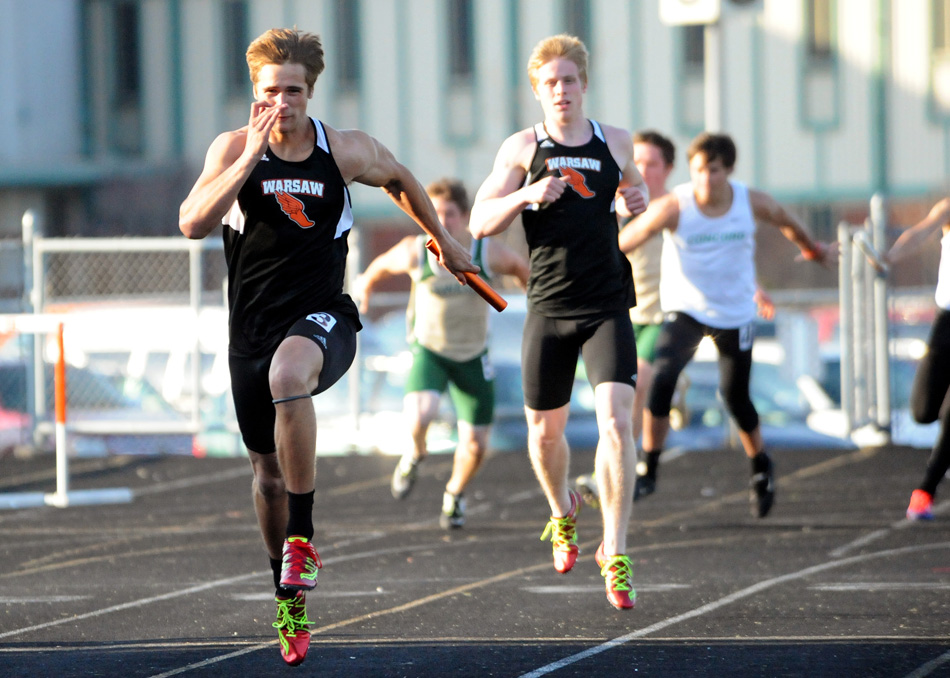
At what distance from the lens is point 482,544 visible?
839 centimetres

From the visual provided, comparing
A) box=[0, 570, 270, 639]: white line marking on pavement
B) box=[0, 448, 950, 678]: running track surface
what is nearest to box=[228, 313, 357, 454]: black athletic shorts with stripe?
box=[0, 448, 950, 678]: running track surface

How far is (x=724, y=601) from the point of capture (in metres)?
6.41

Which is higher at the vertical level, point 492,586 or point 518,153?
point 518,153

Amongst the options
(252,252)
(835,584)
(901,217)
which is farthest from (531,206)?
(901,217)

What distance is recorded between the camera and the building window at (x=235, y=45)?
3297 cm

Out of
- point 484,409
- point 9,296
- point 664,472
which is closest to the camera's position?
point 484,409

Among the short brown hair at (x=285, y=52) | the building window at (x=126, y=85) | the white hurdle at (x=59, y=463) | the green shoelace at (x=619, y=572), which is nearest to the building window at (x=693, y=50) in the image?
the building window at (x=126, y=85)

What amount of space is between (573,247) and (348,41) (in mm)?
27088

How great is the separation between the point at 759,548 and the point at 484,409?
191cm

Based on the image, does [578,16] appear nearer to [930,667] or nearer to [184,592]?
[184,592]

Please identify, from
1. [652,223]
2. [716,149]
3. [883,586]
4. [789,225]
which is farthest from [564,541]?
[716,149]

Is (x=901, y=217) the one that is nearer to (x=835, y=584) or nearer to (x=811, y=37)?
(x=811, y=37)

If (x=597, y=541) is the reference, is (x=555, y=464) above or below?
above

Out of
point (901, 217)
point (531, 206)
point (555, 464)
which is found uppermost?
point (531, 206)
